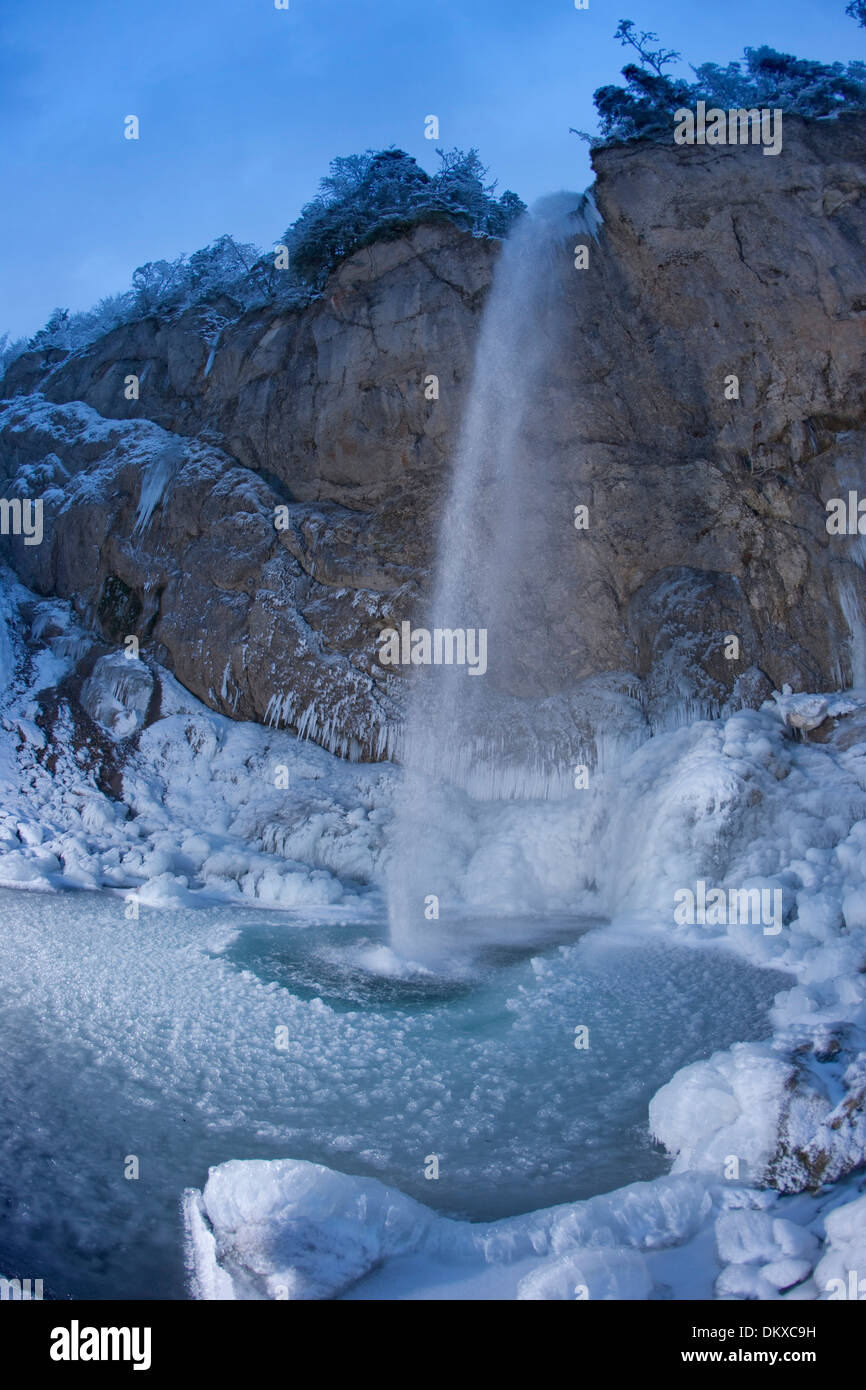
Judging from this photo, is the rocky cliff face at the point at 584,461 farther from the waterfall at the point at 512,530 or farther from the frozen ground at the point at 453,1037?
the frozen ground at the point at 453,1037

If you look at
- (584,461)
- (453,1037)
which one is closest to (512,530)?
(584,461)

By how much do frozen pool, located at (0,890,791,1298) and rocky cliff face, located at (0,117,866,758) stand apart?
6876mm

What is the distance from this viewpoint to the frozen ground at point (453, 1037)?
384 centimetres

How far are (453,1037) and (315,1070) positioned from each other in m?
1.18

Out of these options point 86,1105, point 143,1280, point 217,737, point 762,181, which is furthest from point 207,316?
point 143,1280

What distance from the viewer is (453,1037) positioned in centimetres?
669

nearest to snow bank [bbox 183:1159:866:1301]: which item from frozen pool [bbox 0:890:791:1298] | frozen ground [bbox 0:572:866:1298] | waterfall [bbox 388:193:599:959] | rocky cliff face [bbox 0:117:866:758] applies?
frozen ground [bbox 0:572:866:1298]

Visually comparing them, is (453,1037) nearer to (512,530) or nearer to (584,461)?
(512,530)

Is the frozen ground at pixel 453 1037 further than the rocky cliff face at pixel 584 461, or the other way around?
the rocky cliff face at pixel 584 461

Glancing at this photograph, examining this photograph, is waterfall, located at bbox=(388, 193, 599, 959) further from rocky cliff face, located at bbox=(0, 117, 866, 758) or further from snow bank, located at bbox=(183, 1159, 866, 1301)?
snow bank, located at bbox=(183, 1159, 866, 1301)

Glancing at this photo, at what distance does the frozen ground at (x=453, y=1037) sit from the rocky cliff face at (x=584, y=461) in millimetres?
2209

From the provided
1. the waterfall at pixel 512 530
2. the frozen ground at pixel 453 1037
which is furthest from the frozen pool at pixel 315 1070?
the waterfall at pixel 512 530
